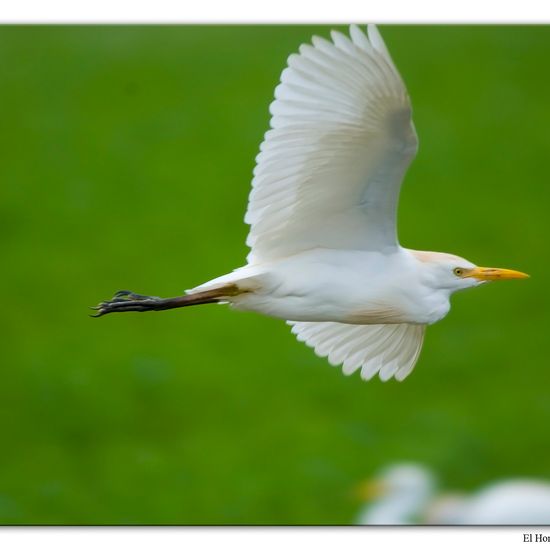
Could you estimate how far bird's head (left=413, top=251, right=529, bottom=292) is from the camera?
3227mm

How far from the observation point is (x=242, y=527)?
3.80m

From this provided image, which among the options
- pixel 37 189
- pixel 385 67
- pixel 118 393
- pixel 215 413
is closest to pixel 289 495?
pixel 215 413

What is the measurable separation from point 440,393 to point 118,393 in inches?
47.4

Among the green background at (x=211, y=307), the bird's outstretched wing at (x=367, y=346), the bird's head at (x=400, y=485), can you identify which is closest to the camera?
the bird's outstretched wing at (x=367, y=346)

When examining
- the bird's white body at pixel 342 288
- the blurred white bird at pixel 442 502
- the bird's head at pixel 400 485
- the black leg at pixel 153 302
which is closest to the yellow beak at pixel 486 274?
the bird's white body at pixel 342 288

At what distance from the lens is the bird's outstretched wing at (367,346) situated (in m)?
3.51

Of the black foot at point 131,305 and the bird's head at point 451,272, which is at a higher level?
the bird's head at point 451,272

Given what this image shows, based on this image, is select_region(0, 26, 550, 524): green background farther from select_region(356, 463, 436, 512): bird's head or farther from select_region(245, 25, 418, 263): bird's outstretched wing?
select_region(245, 25, 418, 263): bird's outstretched wing

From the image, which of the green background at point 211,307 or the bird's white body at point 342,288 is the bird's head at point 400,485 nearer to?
the green background at point 211,307

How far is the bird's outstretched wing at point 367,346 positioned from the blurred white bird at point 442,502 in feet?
1.91

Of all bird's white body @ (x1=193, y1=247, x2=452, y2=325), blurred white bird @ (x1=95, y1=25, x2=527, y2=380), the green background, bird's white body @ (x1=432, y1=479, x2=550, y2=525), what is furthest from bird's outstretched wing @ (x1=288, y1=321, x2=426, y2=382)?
the green background

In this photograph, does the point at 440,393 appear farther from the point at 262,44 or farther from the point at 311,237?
the point at 311,237

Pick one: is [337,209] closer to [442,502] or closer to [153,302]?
[153,302]

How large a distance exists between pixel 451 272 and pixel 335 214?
1.07 feet
